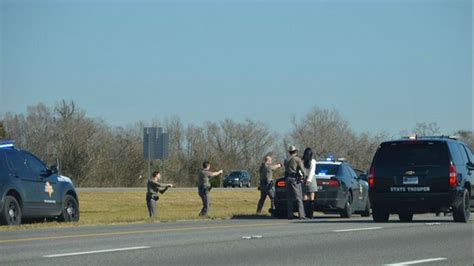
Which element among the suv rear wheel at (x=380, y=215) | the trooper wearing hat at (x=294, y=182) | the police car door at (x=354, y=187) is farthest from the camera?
the police car door at (x=354, y=187)

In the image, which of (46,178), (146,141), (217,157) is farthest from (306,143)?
(46,178)

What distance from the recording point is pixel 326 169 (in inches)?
1065

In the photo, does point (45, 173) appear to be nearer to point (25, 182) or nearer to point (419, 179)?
point (25, 182)

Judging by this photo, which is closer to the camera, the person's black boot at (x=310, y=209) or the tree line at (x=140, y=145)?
the person's black boot at (x=310, y=209)

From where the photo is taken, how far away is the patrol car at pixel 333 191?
25.5 metres

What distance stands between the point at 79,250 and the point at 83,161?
5384 centimetres

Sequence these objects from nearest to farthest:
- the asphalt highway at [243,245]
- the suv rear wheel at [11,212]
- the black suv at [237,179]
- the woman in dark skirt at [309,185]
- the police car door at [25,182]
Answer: the asphalt highway at [243,245]
the suv rear wheel at [11,212]
the police car door at [25,182]
the woman in dark skirt at [309,185]
the black suv at [237,179]

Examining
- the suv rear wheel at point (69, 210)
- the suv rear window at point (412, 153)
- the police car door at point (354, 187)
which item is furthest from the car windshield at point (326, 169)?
the suv rear wheel at point (69, 210)

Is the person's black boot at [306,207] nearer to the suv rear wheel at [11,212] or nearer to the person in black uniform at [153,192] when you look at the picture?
the person in black uniform at [153,192]

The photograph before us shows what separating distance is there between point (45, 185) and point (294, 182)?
5886mm

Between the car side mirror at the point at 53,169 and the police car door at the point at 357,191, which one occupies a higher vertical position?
the car side mirror at the point at 53,169

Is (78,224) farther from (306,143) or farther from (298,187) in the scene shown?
(306,143)

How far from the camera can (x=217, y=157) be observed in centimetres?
9588

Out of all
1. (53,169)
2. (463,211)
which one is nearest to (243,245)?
(463,211)
